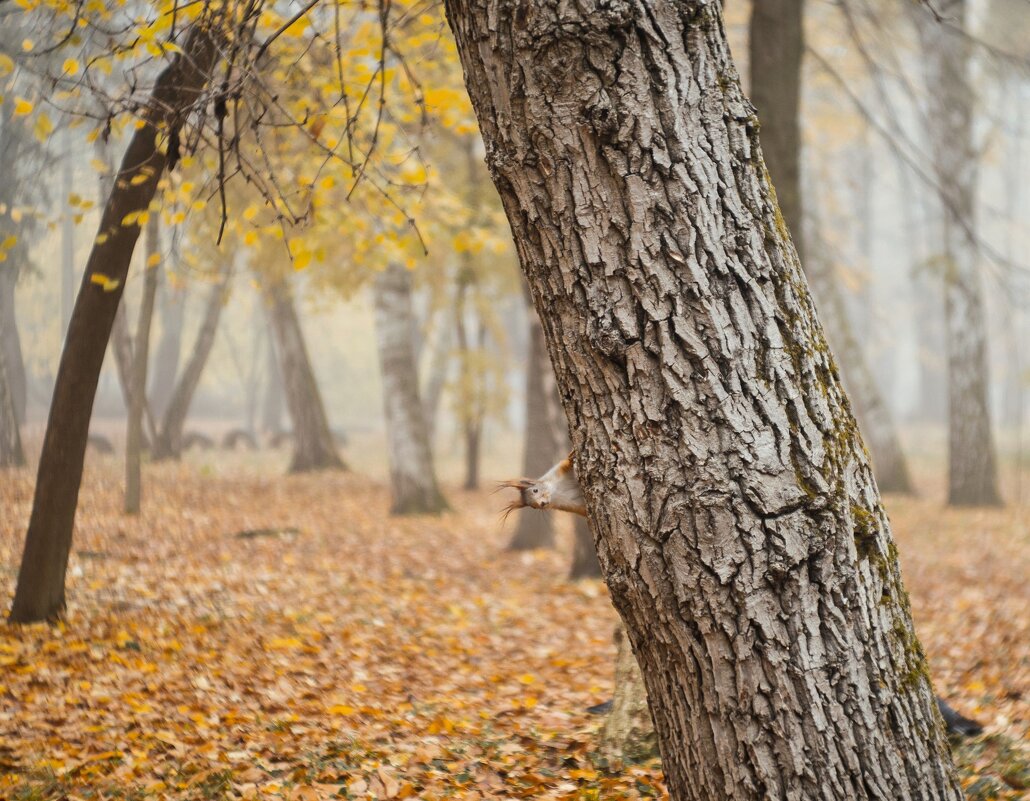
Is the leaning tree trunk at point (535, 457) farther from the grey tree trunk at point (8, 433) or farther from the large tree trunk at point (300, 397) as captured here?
the large tree trunk at point (300, 397)

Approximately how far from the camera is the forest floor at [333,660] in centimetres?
341

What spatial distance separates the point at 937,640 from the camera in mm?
5801

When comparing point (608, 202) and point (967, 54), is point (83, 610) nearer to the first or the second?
point (608, 202)

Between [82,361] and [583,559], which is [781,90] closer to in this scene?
[583,559]

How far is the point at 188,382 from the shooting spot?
481 inches

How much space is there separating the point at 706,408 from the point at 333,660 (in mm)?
3942

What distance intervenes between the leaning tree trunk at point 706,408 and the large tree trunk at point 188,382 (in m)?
7.58

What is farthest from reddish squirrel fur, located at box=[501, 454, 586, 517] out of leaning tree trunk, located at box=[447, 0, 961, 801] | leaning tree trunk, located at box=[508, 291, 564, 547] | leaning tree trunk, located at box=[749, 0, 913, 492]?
leaning tree trunk, located at box=[508, 291, 564, 547]

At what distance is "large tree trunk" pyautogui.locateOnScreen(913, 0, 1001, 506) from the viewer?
11188 mm

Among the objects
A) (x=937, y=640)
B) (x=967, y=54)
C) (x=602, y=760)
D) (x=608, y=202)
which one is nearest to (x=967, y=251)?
(x=967, y=54)

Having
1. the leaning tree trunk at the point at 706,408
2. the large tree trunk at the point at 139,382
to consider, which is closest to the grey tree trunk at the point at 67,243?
the large tree trunk at the point at 139,382

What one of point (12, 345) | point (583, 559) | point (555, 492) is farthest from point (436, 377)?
point (555, 492)

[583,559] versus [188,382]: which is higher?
[188,382]

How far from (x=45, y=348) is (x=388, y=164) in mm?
3722
